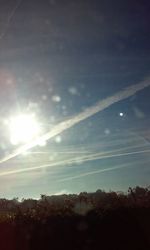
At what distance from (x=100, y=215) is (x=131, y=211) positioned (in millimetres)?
1680

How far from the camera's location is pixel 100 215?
20.7 m

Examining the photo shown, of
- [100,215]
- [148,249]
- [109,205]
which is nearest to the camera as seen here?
[148,249]

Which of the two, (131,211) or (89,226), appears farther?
(131,211)

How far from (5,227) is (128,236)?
575 centimetres

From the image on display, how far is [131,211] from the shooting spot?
70.4 ft

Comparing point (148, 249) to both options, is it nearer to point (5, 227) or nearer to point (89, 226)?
point (89, 226)

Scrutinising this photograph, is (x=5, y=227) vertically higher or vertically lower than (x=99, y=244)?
higher

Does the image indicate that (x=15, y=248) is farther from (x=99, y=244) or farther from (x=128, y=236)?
(x=128, y=236)

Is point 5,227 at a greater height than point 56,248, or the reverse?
point 5,227

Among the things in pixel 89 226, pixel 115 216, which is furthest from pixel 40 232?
pixel 115 216

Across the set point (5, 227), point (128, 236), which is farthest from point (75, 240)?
point (5, 227)

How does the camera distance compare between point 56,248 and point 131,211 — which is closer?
point 56,248

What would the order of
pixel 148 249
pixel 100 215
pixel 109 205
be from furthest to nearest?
1. pixel 109 205
2. pixel 100 215
3. pixel 148 249

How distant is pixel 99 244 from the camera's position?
19.4m
